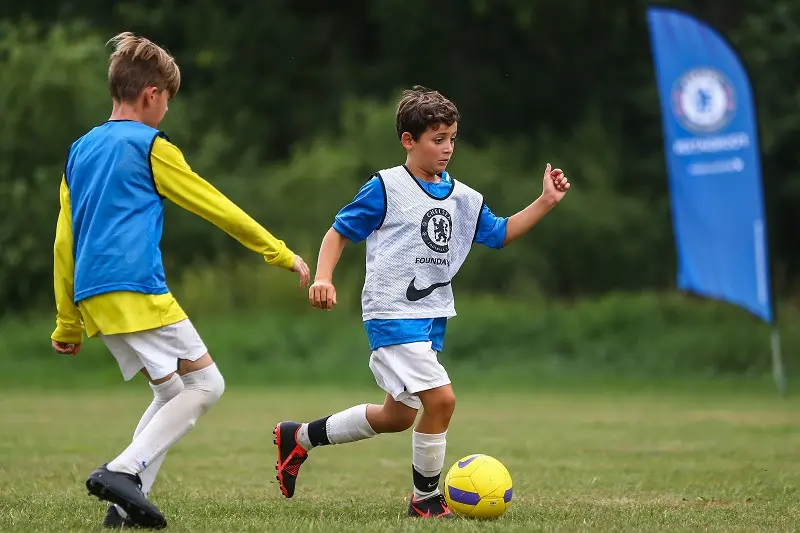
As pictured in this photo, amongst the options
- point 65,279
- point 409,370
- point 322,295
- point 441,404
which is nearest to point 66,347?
point 65,279

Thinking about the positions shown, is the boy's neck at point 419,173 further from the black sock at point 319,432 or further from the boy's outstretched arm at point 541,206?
the black sock at point 319,432

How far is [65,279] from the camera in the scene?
5.34 m

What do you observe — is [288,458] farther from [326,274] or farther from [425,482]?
[326,274]

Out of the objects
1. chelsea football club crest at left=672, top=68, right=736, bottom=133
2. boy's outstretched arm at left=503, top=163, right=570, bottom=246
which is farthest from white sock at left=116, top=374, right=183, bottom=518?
chelsea football club crest at left=672, top=68, right=736, bottom=133

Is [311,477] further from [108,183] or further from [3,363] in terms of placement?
[3,363]

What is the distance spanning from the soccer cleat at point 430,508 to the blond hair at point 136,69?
2.14 m

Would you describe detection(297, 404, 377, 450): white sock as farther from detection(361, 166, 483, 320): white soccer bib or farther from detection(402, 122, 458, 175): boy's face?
detection(402, 122, 458, 175): boy's face

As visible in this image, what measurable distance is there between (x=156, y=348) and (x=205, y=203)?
0.59 meters

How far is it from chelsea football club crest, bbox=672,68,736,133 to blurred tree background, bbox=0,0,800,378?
6569 millimetres

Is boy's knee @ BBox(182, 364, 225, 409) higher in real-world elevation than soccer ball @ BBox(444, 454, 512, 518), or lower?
higher

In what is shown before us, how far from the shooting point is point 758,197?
15414 millimetres

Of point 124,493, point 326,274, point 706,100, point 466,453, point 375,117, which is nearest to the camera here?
point 124,493

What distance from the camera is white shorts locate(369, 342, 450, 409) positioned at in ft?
19.0

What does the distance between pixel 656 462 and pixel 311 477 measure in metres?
2.30
